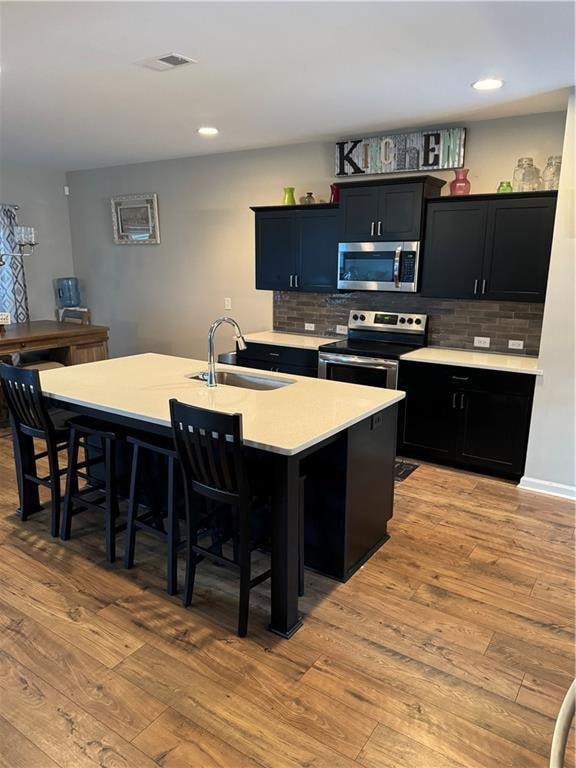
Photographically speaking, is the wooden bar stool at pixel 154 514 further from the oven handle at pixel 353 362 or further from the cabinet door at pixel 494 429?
the cabinet door at pixel 494 429

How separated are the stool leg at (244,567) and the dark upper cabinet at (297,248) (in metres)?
2.87

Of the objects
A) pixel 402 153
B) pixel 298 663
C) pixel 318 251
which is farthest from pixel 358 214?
pixel 298 663

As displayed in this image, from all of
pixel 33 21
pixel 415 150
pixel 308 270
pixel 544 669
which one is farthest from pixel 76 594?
pixel 415 150

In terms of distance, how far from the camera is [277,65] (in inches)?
110

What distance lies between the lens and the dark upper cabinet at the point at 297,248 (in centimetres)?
450

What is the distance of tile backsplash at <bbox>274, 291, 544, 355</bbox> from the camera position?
4.02m

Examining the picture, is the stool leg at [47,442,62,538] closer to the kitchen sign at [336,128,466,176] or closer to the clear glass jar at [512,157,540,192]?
the kitchen sign at [336,128,466,176]

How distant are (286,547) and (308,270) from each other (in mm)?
3034

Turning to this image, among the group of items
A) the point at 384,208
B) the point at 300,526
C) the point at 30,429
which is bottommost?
the point at 300,526

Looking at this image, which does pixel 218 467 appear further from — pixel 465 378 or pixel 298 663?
pixel 465 378

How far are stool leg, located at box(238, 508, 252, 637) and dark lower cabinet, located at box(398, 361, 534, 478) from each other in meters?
2.26

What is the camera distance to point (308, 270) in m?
4.67

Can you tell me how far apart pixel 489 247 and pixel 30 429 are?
326 centimetres

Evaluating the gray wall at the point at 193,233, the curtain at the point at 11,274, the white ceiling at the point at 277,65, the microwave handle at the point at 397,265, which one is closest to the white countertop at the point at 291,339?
the gray wall at the point at 193,233
